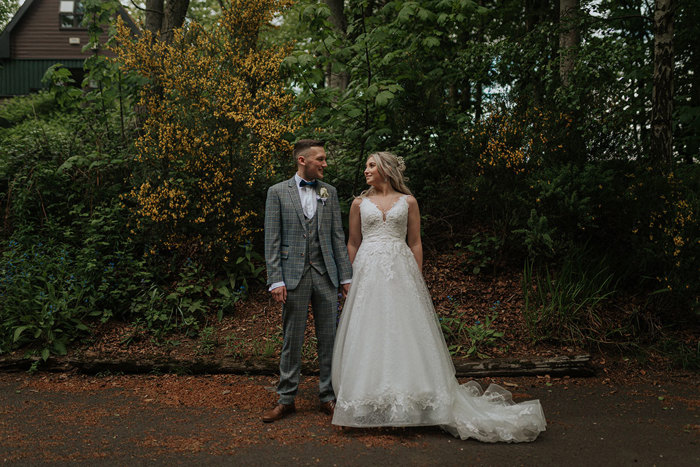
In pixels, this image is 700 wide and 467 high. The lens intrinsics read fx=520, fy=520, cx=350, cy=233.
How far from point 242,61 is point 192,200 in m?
1.95

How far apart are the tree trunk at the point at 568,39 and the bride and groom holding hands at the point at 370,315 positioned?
4.86 meters

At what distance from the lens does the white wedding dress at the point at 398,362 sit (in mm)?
3889

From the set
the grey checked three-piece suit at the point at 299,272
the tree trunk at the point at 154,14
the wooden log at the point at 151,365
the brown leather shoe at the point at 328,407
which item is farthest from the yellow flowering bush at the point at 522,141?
the tree trunk at the point at 154,14

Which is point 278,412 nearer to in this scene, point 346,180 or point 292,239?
point 292,239

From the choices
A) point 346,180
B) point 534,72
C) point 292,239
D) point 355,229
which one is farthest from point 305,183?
point 534,72

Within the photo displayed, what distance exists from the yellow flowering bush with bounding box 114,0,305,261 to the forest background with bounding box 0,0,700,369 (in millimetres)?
28

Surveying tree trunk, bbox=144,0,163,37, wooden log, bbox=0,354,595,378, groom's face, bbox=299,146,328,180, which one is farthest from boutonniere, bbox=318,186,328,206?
tree trunk, bbox=144,0,163,37

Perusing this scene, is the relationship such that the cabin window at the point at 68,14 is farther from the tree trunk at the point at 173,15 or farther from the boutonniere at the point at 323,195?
the boutonniere at the point at 323,195

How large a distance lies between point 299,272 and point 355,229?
2.21ft

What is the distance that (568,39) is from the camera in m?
9.07

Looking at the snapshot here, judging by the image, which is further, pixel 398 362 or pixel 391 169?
pixel 391 169

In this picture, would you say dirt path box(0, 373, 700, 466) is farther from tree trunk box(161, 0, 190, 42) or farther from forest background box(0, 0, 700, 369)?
tree trunk box(161, 0, 190, 42)

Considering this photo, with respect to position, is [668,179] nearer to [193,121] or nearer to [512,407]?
[512,407]

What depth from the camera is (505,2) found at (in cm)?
1118
